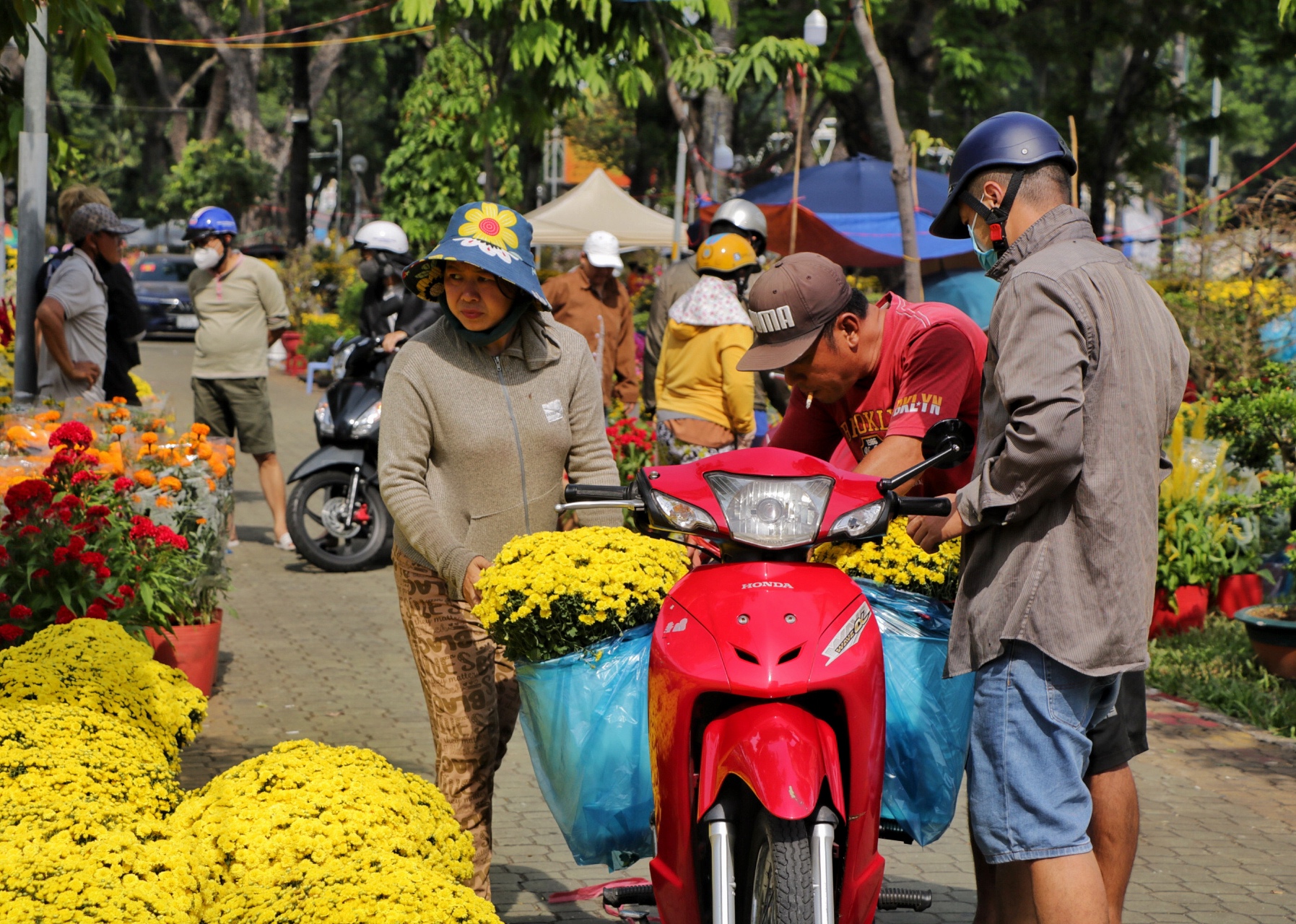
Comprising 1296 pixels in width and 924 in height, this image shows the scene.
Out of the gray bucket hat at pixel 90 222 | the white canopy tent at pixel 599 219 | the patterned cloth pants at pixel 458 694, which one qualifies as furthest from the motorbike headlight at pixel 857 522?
the white canopy tent at pixel 599 219

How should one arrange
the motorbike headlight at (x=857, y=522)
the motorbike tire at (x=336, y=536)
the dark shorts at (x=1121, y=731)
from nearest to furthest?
1. the motorbike headlight at (x=857, y=522)
2. the dark shorts at (x=1121, y=731)
3. the motorbike tire at (x=336, y=536)

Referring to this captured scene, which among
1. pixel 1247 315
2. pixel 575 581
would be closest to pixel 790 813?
pixel 575 581

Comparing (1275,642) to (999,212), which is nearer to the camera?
(999,212)

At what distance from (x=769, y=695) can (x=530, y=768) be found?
3.18m

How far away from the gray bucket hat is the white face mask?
108cm

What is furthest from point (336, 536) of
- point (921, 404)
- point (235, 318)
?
point (921, 404)

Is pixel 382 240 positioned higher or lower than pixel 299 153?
lower

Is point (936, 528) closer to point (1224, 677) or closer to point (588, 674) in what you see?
point (588, 674)

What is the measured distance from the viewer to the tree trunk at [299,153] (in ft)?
113

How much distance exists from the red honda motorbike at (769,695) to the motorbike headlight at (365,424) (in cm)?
633

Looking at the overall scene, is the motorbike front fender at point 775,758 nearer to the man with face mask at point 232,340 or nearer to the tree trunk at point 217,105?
the man with face mask at point 232,340

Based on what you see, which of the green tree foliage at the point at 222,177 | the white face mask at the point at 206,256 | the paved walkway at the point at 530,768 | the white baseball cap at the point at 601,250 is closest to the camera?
the paved walkway at the point at 530,768

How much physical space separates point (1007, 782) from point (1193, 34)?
18854 mm

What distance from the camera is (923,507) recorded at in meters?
3.04
